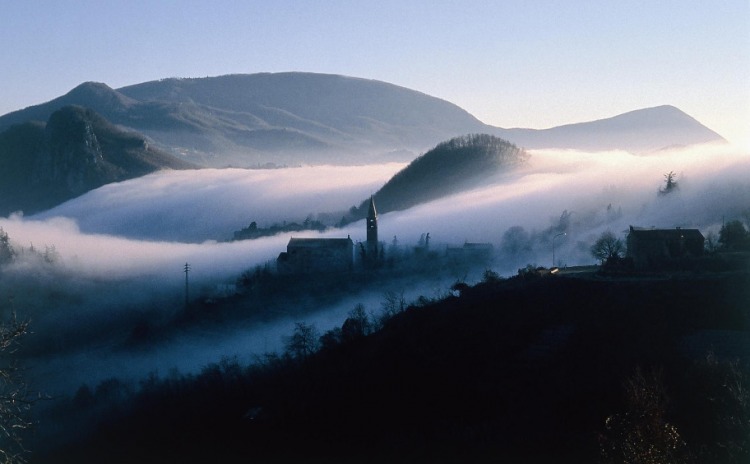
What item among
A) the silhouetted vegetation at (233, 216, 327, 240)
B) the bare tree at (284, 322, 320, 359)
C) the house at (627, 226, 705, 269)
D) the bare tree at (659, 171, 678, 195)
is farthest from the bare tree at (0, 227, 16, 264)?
the house at (627, 226, 705, 269)

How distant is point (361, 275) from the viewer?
69.8m

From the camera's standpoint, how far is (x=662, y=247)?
4650cm

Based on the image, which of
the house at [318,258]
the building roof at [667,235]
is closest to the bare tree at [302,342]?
the building roof at [667,235]

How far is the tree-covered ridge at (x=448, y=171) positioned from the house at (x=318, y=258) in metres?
54.2

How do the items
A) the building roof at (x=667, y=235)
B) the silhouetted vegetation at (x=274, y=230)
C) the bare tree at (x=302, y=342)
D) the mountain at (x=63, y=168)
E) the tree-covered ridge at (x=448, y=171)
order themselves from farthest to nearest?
the mountain at (x=63, y=168), the tree-covered ridge at (x=448, y=171), the silhouetted vegetation at (x=274, y=230), the bare tree at (x=302, y=342), the building roof at (x=667, y=235)

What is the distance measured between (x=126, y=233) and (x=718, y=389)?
129 m

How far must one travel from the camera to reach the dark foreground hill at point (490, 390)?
23062 mm

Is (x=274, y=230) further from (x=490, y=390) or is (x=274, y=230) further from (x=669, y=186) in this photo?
(x=490, y=390)

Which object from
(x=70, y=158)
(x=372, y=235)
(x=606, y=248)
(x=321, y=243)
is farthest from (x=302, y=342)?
(x=70, y=158)

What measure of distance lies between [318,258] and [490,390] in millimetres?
42253

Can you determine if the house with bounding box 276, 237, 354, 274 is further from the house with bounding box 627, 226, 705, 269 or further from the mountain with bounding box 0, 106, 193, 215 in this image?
the mountain with bounding box 0, 106, 193, 215

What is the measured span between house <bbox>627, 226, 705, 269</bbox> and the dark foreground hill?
468cm

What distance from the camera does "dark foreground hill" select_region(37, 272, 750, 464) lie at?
23.1 metres

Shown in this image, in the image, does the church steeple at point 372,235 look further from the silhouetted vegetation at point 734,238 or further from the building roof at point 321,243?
the silhouetted vegetation at point 734,238
